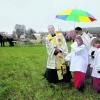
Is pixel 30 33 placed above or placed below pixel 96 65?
below

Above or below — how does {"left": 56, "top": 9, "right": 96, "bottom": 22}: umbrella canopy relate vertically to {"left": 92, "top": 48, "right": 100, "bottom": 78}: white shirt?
above

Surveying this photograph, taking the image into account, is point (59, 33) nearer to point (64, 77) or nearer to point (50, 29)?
point (50, 29)

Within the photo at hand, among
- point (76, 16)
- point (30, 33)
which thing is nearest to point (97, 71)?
point (76, 16)

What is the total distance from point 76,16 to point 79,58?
1.21m

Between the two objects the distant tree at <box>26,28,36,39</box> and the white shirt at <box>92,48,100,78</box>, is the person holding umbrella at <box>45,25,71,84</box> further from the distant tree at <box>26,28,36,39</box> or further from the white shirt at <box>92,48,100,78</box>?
the distant tree at <box>26,28,36,39</box>

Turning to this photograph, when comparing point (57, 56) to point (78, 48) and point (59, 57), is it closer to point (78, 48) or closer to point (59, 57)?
point (59, 57)

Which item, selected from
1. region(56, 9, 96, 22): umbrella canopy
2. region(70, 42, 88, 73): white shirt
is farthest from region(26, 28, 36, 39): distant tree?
region(70, 42, 88, 73): white shirt

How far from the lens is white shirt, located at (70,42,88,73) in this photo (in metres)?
12.1

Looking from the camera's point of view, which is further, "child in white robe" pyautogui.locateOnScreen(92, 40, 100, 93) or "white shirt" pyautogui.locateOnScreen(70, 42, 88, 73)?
"white shirt" pyautogui.locateOnScreen(70, 42, 88, 73)

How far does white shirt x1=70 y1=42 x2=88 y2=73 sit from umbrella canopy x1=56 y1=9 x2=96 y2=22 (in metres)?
0.71

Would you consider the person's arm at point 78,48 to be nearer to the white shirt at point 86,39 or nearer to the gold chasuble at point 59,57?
the white shirt at point 86,39

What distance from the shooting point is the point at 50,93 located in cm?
1173

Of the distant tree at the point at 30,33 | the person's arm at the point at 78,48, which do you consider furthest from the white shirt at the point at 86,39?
the distant tree at the point at 30,33

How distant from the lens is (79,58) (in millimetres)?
12188
